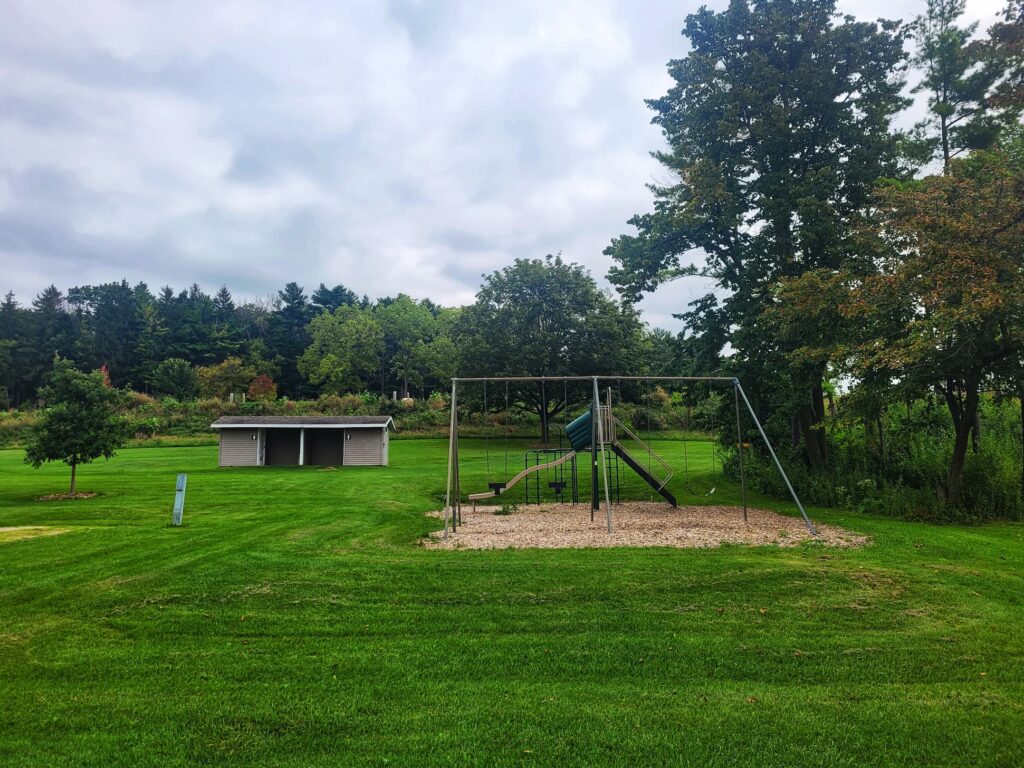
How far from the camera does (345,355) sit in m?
55.2

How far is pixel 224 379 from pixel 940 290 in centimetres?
5642

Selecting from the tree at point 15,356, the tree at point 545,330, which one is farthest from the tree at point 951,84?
the tree at point 15,356

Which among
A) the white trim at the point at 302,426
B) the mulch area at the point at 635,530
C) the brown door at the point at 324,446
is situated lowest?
the mulch area at the point at 635,530

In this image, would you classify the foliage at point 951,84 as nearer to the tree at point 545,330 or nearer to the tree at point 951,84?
the tree at point 951,84

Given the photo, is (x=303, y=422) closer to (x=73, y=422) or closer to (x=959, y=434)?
(x=73, y=422)

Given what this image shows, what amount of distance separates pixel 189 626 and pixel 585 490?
12527 millimetres

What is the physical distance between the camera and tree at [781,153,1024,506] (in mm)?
9203

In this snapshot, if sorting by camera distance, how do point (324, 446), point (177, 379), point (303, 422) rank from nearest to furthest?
point (303, 422) → point (324, 446) → point (177, 379)

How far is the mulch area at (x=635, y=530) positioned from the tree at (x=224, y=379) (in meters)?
47.9

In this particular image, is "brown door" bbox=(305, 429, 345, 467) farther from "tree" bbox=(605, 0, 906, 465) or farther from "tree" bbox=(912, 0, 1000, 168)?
"tree" bbox=(912, 0, 1000, 168)

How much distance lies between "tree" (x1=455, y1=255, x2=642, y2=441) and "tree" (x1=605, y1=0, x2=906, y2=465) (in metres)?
18.8

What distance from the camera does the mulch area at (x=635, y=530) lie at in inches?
350

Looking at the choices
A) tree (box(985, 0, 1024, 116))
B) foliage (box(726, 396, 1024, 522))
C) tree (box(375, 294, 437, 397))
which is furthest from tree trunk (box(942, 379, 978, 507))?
tree (box(375, 294, 437, 397))

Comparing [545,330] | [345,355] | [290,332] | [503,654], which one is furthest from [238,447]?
[290,332]
